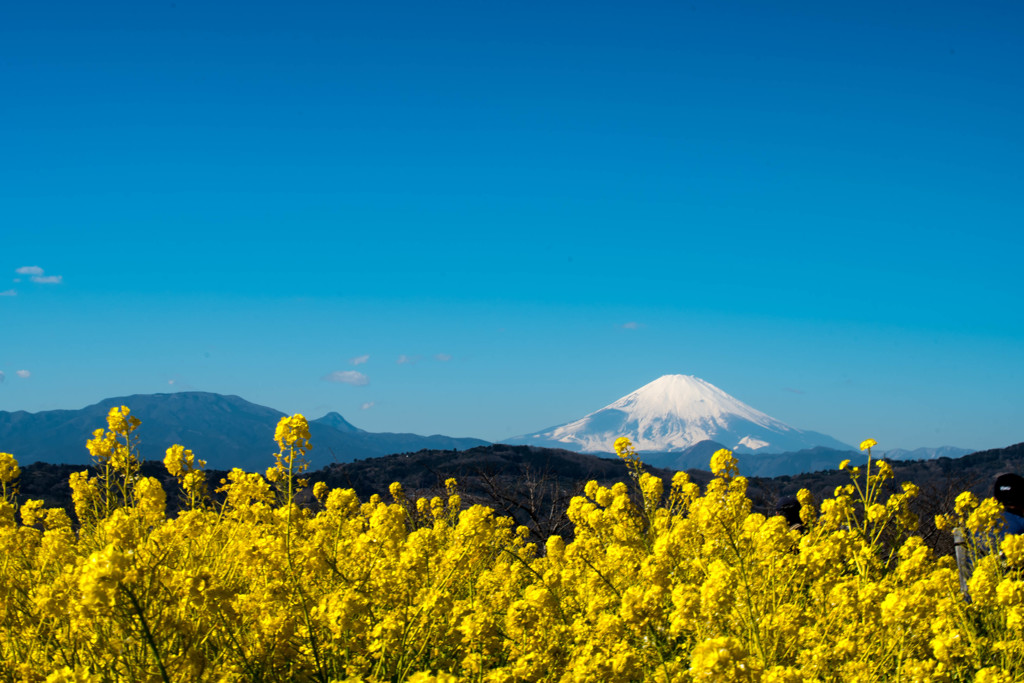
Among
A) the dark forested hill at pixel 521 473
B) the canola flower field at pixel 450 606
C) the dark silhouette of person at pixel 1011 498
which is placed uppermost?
the dark silhouette of person at pixel 1011 498

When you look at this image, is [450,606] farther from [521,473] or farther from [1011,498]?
[521,473]

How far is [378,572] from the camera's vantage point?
4789 millimetres

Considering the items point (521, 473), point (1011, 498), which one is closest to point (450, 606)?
point (1011, 498)

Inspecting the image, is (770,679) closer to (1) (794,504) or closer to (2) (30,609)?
(2) (30,609)

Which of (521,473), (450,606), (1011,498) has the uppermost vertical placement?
(1011,498)

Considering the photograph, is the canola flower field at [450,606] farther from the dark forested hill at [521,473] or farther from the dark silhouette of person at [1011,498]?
the dark forested hill at [521,473]

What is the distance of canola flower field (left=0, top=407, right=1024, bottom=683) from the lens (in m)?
3.70

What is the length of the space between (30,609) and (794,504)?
317 inches

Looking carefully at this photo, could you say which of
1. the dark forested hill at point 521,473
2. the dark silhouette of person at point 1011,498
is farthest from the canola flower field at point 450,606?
the dark forested hill at point 521,473

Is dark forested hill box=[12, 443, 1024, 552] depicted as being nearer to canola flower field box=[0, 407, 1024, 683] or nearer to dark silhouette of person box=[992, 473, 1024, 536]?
dark silhouette of person box=[992, 473, 1024, 536]

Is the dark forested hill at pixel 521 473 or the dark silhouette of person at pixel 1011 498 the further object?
the dark forested hill at pixel 521 473

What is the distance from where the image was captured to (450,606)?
15.0ft

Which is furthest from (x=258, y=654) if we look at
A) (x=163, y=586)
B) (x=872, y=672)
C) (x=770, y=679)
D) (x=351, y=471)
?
(x=351, y=471)

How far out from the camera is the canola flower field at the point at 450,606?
3.70m
